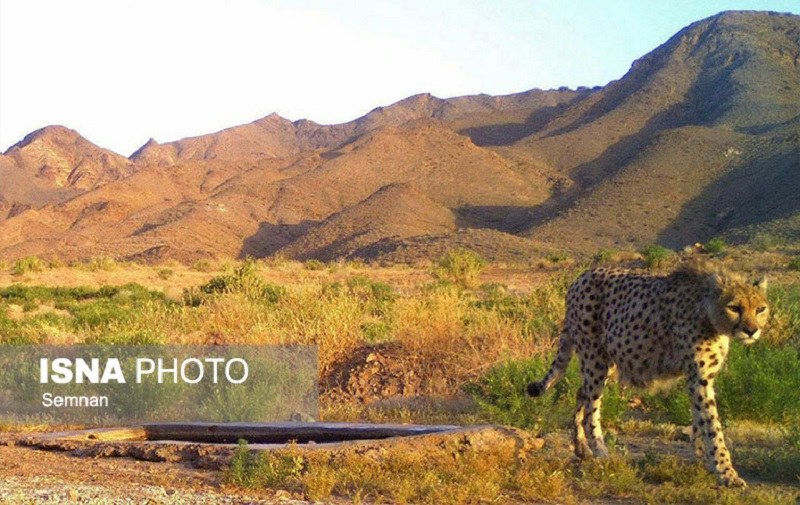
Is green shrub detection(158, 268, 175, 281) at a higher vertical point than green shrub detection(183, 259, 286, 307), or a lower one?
lower

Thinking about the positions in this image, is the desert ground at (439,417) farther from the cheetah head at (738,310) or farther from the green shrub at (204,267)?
the green shrub at (204,267)

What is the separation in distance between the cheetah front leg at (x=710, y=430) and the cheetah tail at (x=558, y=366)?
59.9 inches

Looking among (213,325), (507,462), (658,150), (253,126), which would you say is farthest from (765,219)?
(253,126)

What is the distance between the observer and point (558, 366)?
28.1ft

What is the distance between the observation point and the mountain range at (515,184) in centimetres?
6125

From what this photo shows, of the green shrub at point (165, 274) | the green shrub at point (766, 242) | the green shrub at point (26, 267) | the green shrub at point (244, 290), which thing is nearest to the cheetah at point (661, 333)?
the green shrub at point (244, 290)

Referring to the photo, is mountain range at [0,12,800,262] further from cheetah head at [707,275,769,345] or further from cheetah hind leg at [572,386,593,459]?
cheetah head at [707,275,769,345]

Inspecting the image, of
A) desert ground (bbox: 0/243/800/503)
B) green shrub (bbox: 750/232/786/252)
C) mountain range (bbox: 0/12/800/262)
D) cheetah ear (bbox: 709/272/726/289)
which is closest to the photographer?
desert ground (bbox: 0/243/800/503)

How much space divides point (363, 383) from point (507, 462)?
4.59m

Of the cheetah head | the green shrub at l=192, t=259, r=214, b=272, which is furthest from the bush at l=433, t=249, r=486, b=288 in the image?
the cheetah head

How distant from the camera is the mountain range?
2411 inches

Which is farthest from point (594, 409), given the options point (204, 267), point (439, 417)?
point (204, 267)

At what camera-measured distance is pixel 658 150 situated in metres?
74.0

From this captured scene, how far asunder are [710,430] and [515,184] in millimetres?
74539
